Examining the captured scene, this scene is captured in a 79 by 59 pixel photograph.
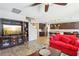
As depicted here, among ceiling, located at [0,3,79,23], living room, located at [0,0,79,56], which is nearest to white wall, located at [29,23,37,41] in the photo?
living room, located at [0,0,79,56]

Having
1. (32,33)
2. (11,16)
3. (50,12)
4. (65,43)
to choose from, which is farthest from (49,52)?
(11,16)

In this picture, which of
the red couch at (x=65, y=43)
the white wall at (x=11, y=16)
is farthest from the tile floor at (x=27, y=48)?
the white wall at (x=11, y=16)

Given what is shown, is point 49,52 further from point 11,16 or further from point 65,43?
point 11,16

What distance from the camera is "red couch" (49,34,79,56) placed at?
2025 mm

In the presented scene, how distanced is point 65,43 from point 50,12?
0.66 meters

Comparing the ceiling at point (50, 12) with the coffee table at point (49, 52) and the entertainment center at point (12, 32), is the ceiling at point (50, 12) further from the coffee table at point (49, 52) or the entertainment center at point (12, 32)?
the coffee table at point (49, 52)

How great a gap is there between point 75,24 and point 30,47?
3.10 feet

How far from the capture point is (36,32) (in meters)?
2.12

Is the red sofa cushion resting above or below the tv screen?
below

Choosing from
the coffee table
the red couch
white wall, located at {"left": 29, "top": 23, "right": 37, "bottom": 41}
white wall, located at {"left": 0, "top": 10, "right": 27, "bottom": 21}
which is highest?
white wall, located at {"left": 0, "top": 10, "right": 27, "bottom": 21}

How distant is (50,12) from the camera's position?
6.61ft

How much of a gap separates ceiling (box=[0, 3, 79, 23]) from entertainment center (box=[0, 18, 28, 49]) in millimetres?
213

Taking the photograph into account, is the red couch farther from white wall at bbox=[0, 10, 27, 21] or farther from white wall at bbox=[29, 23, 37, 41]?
white wall at bbox=[0, 10, 27, 21]

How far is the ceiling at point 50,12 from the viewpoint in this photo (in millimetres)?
1883
